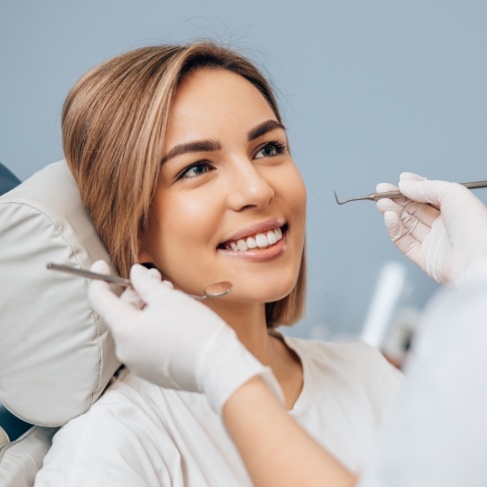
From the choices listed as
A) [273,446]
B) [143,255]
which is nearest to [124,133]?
[143,255]

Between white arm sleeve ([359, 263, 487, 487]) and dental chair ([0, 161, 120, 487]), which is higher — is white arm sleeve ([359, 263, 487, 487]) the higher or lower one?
the higher one

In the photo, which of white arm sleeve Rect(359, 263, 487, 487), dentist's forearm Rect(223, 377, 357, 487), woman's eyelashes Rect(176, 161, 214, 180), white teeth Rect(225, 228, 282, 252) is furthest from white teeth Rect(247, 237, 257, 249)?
→ white arm sleeve Rect(359, 263, 487, 487)

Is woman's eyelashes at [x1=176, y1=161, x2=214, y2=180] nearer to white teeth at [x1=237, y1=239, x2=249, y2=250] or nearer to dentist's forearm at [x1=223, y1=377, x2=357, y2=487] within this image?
white teeth at [x1=237, y1=239, x2=249, y2=250]

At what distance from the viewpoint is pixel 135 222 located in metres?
1.36

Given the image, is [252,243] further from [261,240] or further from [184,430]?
[184,430]

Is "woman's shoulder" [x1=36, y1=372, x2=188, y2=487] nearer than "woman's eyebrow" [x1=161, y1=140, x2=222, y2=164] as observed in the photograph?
Yes

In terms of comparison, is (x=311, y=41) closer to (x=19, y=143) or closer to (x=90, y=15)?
(x=90, y=15)

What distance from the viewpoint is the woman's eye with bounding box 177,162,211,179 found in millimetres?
1368

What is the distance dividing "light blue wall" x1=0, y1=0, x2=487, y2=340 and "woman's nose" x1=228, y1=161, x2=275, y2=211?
0.72 metres

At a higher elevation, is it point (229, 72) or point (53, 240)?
point (229, 72)

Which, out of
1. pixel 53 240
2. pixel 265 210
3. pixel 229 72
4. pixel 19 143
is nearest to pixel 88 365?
pixel 53 240

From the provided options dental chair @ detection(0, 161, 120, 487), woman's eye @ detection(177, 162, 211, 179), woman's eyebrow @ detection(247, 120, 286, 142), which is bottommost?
dental chair @ detection(0, 161, 120, 487)

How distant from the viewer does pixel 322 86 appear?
2.04 meters

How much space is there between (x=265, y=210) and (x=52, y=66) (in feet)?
3.21
